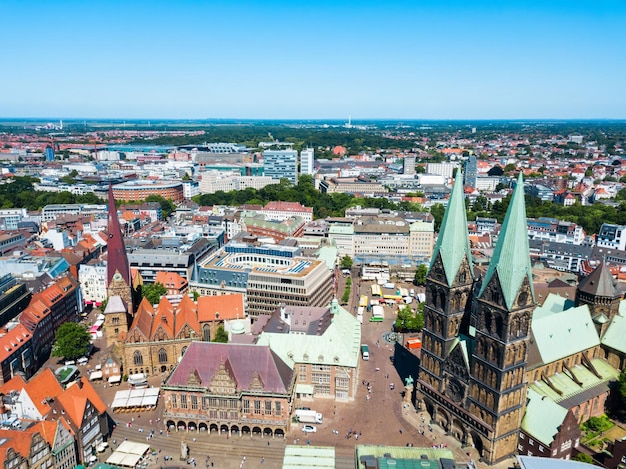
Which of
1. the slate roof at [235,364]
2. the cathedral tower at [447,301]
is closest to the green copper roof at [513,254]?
the cathedral tower at [447,301]

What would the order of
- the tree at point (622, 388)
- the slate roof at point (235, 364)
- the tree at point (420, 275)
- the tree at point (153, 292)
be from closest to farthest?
the slate roof at point (235, 364)
the tree at point (622, 388)
the tree at point (153, 292)
the tree at point (420, 275)

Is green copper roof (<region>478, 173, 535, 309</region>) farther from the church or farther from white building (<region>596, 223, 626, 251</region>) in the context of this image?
white building (<region>596, 223, 626, 251</region>)

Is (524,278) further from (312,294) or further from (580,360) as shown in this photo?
(312,294)

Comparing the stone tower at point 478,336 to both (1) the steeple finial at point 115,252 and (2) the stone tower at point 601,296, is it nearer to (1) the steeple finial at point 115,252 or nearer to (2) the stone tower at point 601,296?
(2) the stone tower at point 601,296

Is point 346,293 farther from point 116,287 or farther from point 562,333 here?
point 562,333

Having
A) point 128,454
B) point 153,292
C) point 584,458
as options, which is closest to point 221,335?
point 153,292
